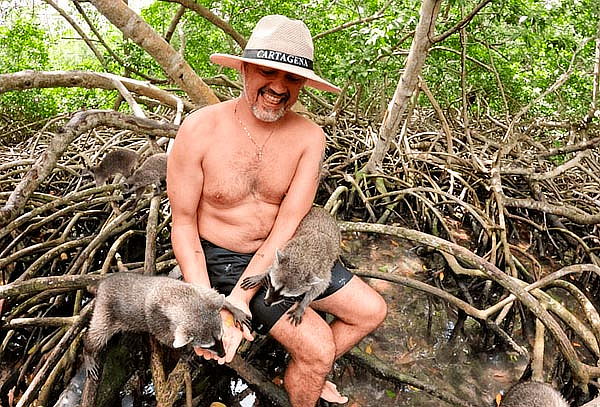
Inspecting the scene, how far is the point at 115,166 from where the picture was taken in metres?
4.38

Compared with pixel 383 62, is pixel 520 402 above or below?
below

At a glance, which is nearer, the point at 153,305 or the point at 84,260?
the point at 153,305

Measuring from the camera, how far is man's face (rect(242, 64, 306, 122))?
2115mm

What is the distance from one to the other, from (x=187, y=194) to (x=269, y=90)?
1.98 ft

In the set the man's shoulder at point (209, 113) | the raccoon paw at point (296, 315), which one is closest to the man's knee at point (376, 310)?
the raccoon paw at point (296, 315)

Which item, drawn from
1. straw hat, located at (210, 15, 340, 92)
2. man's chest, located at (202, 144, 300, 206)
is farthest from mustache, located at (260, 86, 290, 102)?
man's chest, located at (202, 144, 300, 206)

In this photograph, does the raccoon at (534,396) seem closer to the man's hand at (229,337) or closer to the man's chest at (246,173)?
the man's hand at (229,337)

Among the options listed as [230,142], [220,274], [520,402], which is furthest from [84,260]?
[520,402]

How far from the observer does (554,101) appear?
5.82 metres

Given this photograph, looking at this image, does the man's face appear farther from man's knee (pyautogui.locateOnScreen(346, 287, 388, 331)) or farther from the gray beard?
man's knee (pyautogui.locateOnScreen(346, 287, 388, 331))

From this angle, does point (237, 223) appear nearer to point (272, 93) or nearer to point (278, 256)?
point (278, 256)

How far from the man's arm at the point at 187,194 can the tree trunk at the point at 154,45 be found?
200cm

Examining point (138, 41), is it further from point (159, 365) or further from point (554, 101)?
point (554, 101)

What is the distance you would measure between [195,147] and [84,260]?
1339mm
